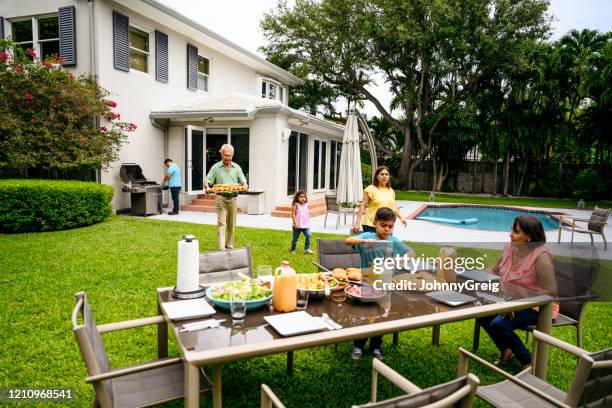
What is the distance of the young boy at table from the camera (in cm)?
333

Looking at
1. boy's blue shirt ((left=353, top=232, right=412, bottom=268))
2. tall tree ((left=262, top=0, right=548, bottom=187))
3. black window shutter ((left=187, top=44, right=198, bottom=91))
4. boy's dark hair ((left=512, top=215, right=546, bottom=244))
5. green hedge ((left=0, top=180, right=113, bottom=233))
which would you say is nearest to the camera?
boy's dark hair ((left=512, top=215, right=546, bottom=244))

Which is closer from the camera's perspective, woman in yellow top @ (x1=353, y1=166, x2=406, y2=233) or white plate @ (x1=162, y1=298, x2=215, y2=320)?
white plate @ (x1=162, y1=298, x2=215, y2=320)

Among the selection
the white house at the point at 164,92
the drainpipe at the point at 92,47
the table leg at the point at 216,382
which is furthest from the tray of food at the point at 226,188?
the drainpipe at the point at 92,47

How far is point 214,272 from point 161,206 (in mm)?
8340

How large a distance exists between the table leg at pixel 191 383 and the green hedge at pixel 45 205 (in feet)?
25.5

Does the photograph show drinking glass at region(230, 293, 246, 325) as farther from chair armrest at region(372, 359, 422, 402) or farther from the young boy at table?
the young boy at table

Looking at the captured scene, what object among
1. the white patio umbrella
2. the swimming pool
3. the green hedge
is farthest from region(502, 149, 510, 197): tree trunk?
the green hedge

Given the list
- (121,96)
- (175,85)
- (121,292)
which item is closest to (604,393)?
(121,292)

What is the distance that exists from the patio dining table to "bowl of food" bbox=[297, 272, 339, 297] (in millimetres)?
60

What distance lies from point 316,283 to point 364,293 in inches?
12.3

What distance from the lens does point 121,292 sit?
4707 millimetres

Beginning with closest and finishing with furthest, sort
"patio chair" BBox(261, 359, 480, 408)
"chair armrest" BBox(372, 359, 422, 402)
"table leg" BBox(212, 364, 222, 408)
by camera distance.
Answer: "patio chair" BBox(261, 359, 480, 408) < "chair armrest" BBox(372, 359, 422, 402) < "table leg" BBox(212, 364, 222, 408)

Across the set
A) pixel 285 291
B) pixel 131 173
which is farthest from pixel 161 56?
pixel 285 291

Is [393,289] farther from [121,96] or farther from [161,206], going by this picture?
[121,96]
